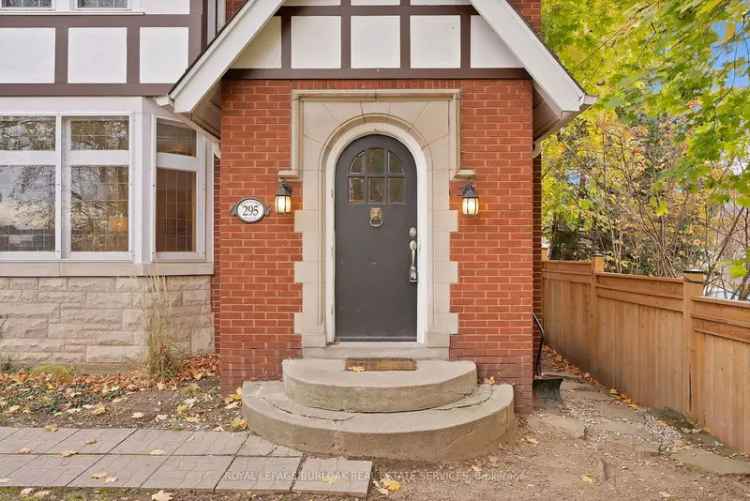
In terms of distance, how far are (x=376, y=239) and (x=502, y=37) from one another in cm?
253

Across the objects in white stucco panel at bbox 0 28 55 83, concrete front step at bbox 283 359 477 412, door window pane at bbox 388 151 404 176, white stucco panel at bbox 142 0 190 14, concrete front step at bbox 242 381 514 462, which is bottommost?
concrete front step at bbox 242 381 514 462

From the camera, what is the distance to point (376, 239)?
614 cm

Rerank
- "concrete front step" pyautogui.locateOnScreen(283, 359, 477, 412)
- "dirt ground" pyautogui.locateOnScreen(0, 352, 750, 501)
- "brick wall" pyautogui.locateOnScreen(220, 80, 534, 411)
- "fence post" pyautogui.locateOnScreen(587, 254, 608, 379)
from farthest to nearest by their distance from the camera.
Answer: "fence post" pyautogui.locateOnScreen(587, 254, 608, 379) < "brick wall" pyautogui.locateOnScreen(220, 80, 534, 411) < "concrete front step" pyautogui.locateOnScreen(283, 359, 477, 412) < "dirt ground" pyautogui.locateOnScreen(0, 352, 750, 501)

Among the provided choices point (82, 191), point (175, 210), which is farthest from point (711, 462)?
point (82, 191)

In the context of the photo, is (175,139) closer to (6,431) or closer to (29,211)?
(29,211)

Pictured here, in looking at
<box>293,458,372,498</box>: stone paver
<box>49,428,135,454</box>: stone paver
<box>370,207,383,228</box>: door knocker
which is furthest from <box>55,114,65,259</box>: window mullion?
<box>293,458,372,498</box>: stone paver

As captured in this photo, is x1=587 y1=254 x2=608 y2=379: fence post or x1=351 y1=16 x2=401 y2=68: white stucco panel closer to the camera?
x1=351 y1=16 x2=401 y2=68: white stucco panel

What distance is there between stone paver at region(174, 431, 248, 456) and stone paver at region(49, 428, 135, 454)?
2.17 ft

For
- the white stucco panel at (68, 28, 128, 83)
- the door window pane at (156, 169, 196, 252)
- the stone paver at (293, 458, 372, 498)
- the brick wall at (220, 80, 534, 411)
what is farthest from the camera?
the door window pane at (156, 169, 196, 252)

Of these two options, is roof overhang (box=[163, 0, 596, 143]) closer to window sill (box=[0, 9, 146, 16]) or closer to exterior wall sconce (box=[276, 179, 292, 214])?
exterior wall sconce (box=[276, 179, 292, 214])

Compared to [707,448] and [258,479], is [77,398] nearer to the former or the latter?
[258,479]

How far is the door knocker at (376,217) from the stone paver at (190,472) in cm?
286

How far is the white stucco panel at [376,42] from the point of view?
5965 millimetres

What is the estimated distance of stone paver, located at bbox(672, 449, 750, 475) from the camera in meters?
4.56
